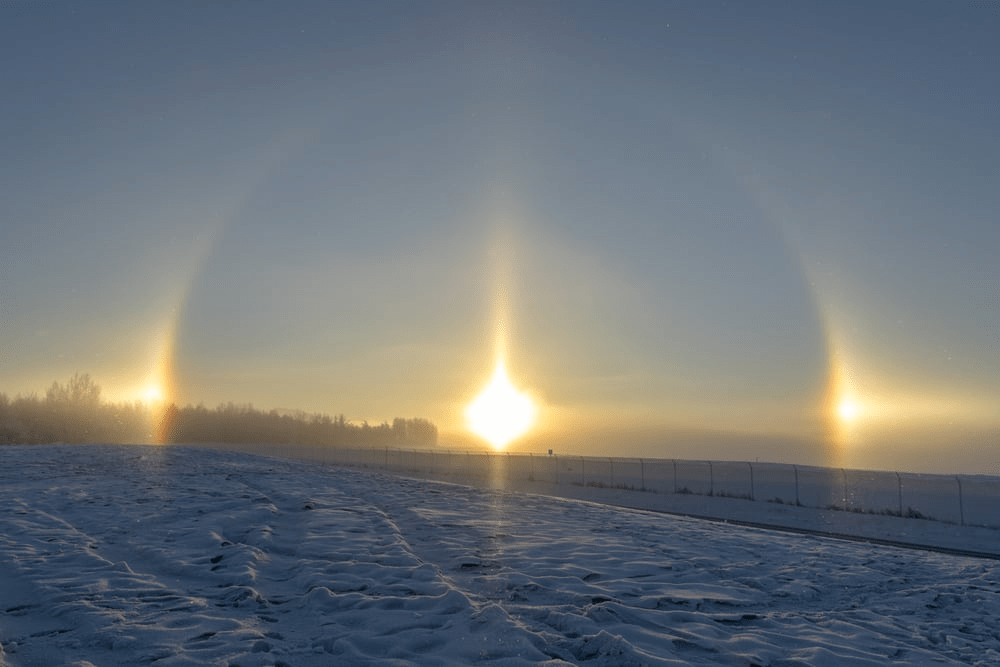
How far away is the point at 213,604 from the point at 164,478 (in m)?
20.8

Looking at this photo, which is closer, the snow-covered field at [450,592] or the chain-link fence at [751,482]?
Answer: the snow-covered field at [450,592]

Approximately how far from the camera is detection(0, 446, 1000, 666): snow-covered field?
772 centimetres

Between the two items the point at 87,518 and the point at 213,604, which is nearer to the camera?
the point at 213,604

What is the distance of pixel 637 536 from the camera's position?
54.9 ft

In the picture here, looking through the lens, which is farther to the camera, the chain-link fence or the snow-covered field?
the chain-link fence

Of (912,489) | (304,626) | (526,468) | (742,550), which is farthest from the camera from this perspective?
(526,468)

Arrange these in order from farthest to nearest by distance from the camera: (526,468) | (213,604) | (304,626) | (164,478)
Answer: (526,468), (164,478), (213,604), (304,626)

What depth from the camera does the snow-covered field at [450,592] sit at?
772 centimetres

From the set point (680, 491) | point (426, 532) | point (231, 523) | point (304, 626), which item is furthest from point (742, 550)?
point (680, 491)

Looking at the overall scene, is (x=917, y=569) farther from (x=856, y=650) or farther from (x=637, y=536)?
(x=856, y=650)

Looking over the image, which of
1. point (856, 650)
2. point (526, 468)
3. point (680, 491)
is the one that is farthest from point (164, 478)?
point (526, 468)

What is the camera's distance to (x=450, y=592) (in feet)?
32.8

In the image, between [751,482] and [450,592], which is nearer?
[450,592]

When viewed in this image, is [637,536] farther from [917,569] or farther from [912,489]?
[912,489]
